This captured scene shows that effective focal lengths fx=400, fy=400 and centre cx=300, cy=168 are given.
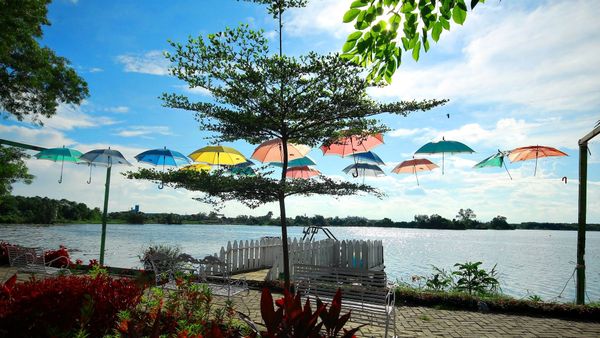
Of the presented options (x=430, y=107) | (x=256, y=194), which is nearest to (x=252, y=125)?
(x=256, y=194)

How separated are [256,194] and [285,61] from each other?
231 centimetres

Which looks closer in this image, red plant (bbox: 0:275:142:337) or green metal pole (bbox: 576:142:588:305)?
red plant (bbox: 0:275:142:337)

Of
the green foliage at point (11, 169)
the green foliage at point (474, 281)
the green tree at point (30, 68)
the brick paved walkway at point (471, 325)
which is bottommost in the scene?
the brick paved walkway at point (471, 325)

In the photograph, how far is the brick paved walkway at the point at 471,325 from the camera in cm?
613

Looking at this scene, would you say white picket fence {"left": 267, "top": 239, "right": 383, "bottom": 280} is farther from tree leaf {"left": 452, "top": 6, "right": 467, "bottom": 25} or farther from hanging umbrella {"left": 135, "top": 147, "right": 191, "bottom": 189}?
tree leaf {"left": 452, "top": 6, "right": 467, "bottom": 25}

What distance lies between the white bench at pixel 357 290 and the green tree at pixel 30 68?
978 centimetres

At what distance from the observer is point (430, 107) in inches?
258

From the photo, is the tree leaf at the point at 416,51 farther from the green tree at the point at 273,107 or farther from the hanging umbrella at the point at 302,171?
the hanging umbrella at the point at 302,171

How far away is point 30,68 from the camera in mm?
12250

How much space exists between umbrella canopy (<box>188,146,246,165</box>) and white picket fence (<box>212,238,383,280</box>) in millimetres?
2352

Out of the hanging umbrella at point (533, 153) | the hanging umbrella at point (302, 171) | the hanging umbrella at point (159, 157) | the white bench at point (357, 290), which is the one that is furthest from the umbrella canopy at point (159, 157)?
the hanging umbrella at point (533, 153)

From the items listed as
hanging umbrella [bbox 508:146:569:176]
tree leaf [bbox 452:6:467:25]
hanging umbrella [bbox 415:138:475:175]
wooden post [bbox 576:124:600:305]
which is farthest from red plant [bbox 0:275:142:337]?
hanging umbrella [bbox 508:146:569:176]

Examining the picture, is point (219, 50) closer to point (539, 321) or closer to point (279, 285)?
point (279, 285)

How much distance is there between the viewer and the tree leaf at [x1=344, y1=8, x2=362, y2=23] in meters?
3.32
